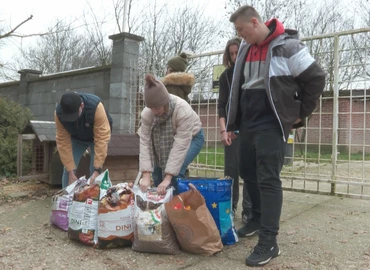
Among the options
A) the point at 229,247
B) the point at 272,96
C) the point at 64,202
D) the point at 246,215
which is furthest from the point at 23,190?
the point at 272,96

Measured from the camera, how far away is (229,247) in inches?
115

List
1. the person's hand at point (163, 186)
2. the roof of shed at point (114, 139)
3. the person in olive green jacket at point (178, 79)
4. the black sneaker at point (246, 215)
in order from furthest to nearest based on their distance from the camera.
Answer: the roof of shed at point (114, 139) → the person in olive green jacket at point (178, 79) → the black sneaker at point (246, 215) → the person's hand at point (163, 186)

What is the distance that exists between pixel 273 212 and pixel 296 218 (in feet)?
4.15

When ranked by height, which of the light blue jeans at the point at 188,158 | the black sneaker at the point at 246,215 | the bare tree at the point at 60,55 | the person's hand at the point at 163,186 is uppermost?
the bare tree at the point at 60,55

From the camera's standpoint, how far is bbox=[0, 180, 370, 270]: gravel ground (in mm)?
2611

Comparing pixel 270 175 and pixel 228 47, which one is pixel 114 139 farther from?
pixel 270 175

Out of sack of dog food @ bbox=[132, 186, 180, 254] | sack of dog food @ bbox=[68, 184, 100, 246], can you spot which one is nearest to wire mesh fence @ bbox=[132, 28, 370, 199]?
sack of dog food @ bbox=[132, 186, 180, 254]

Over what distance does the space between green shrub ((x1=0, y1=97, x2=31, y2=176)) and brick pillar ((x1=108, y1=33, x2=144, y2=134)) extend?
1.64 metres

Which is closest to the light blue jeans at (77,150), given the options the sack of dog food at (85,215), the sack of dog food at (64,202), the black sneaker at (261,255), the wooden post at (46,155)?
the sack of dog food at (64,202)

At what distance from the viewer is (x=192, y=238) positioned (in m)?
2.67

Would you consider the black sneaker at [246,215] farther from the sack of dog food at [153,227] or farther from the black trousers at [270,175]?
the sack of dog food at [153,227]

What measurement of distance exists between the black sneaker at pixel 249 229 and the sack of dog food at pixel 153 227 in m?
0.65

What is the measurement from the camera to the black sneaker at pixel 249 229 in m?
3.16

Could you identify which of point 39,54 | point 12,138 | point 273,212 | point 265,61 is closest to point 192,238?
point 273,212
